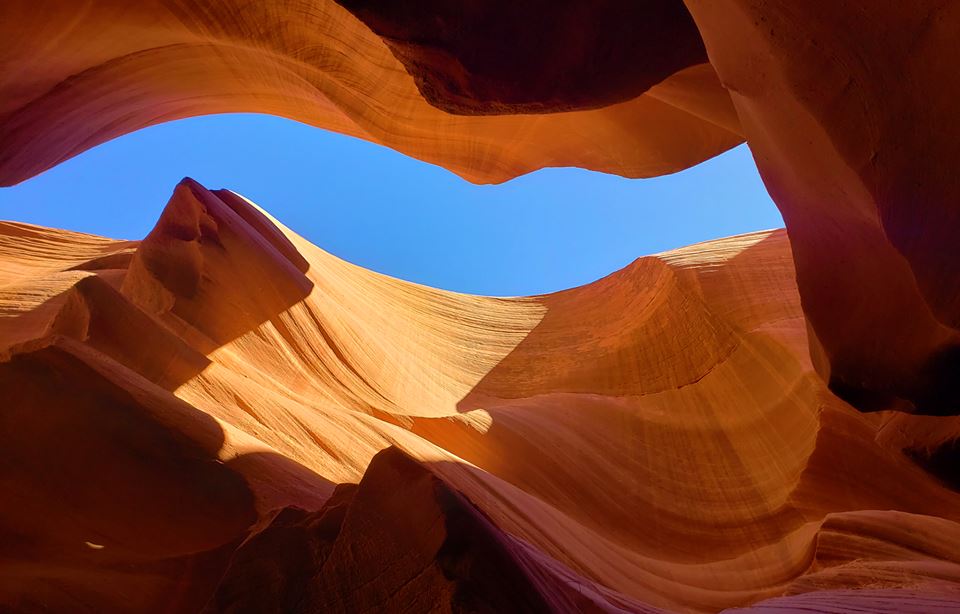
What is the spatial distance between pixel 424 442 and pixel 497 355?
3705 mm

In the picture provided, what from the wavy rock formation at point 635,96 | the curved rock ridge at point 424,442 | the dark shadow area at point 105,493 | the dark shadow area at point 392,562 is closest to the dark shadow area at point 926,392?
the wavy rock formation at point 635,96

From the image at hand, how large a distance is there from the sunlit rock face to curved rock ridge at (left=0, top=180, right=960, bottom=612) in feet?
0.06

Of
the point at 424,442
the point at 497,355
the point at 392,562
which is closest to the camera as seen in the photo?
the point at 392,562

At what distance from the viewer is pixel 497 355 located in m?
8.13

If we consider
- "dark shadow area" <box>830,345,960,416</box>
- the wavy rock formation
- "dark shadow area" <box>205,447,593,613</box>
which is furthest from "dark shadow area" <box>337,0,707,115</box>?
"dark shadow area" <box>205,447,593,613</box>

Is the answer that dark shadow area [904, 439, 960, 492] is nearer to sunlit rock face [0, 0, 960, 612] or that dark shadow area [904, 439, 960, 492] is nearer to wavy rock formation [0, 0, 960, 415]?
sunlit rock face [0, 0, 960, 612]

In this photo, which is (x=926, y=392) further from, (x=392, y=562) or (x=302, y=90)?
(x=302, y=90)

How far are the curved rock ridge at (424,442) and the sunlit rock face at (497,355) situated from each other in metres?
0.02

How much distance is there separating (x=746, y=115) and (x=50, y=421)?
291 cm

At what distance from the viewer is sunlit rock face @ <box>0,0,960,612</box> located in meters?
2.13

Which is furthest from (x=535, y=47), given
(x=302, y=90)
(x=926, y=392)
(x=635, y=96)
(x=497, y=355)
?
(x=497, y=355)

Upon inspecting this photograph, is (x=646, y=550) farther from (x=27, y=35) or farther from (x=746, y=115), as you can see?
(x=27, y=35)

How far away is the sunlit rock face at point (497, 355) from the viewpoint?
2.13 m

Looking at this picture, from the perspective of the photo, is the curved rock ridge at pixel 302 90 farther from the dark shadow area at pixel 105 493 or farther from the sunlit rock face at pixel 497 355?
the dark shadow area at pixel 105 493
